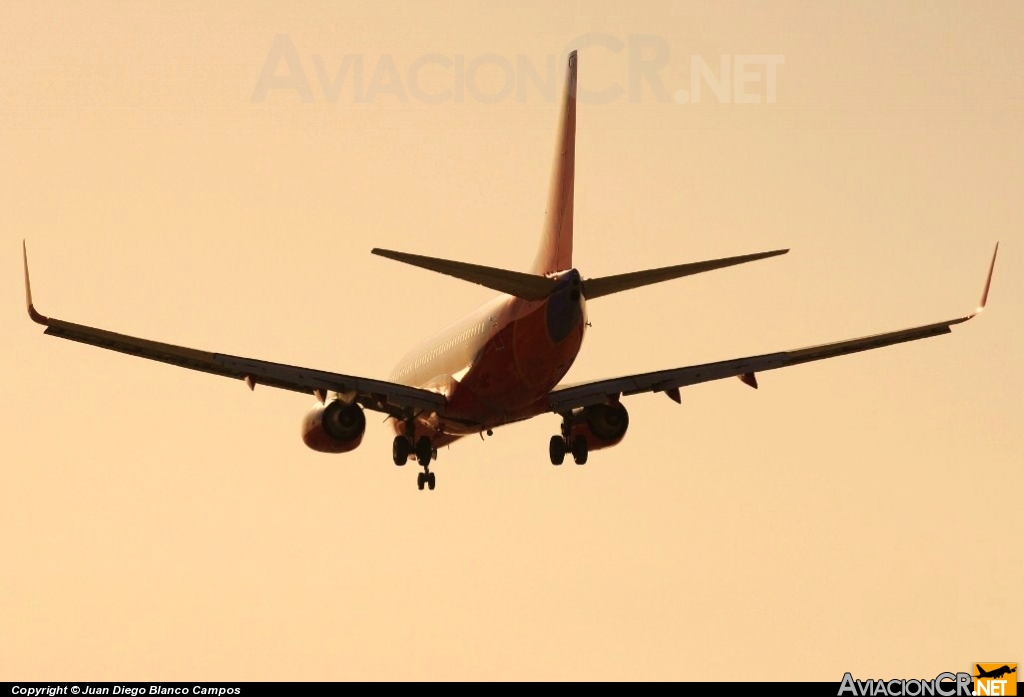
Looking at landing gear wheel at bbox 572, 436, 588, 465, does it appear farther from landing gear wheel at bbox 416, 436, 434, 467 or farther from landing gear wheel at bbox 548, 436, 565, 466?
landing gear wheel at bbox 416, 436, 434, 467

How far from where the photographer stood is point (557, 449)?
204 ft

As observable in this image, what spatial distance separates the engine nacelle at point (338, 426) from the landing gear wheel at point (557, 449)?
653 centimetres

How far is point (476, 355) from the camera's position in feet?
193

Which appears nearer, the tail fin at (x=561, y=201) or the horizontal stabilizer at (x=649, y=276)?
the horizontal stabilizer at (x=649, y=276)

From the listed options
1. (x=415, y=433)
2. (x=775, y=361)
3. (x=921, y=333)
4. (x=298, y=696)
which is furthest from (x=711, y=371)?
(x=298, y=696)

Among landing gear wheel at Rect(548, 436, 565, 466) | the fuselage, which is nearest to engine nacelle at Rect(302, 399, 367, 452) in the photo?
the fuselage

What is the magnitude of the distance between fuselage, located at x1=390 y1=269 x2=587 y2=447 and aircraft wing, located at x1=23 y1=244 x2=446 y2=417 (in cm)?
141

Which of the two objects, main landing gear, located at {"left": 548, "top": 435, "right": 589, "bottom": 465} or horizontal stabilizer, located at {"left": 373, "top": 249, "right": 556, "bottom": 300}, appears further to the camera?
main landing gear, located at {"left": 548, "top": 435, "right": 589, "bottom": 465}

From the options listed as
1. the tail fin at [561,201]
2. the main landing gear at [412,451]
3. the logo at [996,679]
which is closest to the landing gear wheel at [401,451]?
the main landing gear at [412,451]

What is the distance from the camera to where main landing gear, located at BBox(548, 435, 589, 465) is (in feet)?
202

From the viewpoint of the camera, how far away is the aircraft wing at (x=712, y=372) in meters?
60.9

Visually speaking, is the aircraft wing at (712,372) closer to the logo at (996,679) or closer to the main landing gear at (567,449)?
the main landing gear at (567,449)

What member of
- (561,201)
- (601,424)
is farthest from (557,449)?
(561,201)

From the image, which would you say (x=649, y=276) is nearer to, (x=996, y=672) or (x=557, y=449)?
(x=557, y=449)
